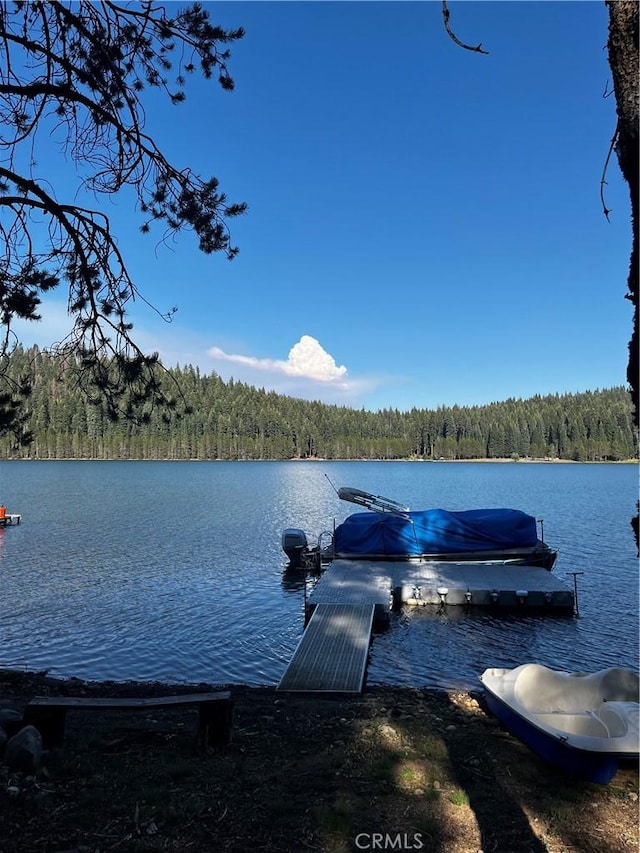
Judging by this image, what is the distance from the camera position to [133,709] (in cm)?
664

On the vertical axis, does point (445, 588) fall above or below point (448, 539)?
below

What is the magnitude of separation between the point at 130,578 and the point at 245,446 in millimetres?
152469

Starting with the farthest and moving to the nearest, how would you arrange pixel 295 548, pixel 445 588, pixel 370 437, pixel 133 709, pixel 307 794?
1. pixel 370 437
2. pixel 295 548
3. pixel 445 588
4. pixel 133 709
5. pixel 307 794

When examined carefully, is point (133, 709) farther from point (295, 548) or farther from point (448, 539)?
point (295, 548)

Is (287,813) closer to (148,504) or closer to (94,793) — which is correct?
(94,793)

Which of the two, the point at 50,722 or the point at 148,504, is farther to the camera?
the point at 148,504

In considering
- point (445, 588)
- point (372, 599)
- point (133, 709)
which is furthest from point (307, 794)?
point (445, 588)

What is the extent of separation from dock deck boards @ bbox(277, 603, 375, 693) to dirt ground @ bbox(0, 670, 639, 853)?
3.47 meters

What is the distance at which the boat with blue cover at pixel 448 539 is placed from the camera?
23219mm

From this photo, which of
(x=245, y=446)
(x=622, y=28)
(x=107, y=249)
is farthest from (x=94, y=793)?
(x=245, y=446)

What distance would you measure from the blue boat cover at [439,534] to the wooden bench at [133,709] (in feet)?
57.7

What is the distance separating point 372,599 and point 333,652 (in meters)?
4.83

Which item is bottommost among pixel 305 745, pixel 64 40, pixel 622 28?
pixel 305 745

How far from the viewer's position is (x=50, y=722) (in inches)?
257
